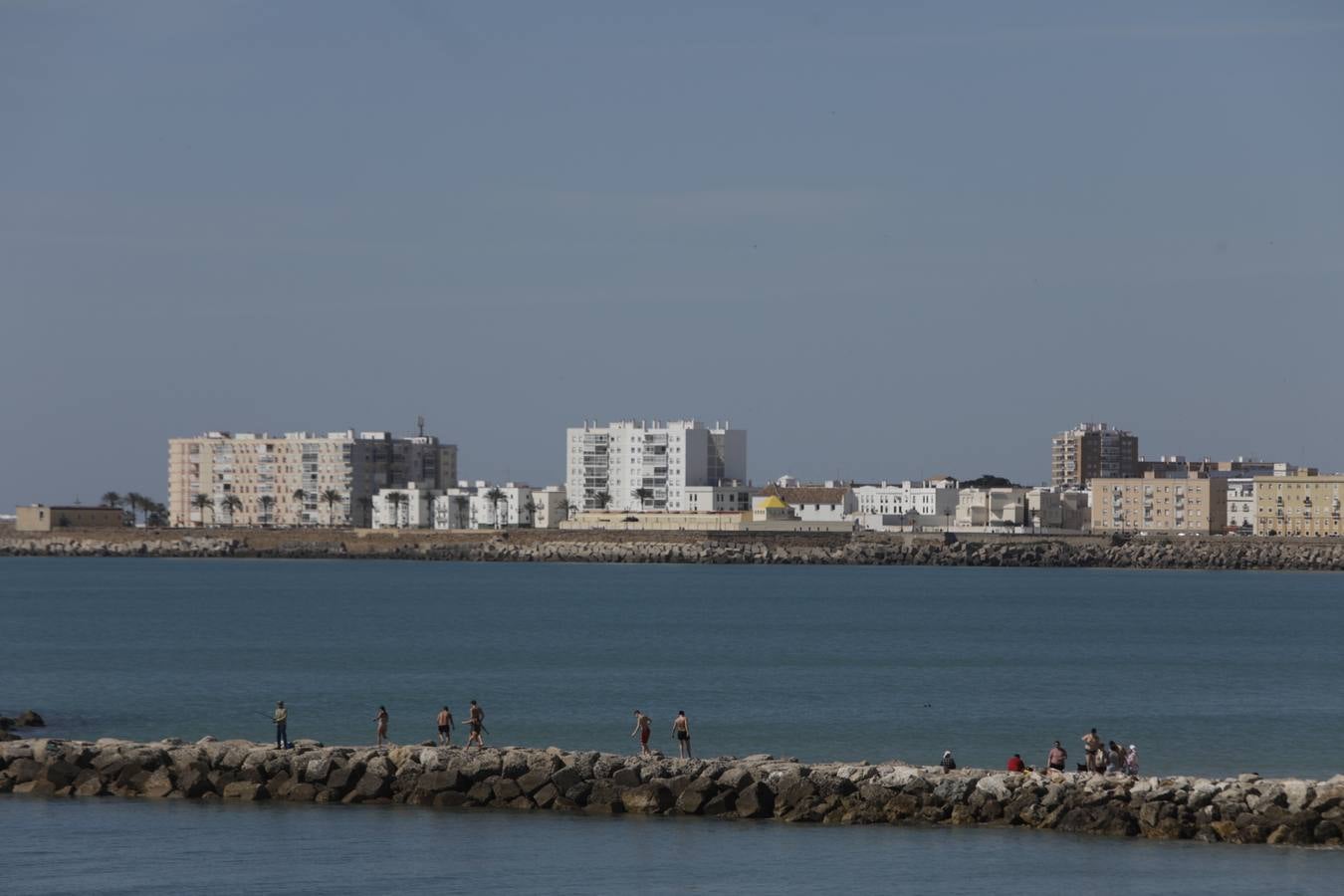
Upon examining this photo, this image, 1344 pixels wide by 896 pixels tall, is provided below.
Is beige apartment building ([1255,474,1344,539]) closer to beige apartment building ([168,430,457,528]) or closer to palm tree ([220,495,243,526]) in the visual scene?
beige apartment building ([168,430,457,528])

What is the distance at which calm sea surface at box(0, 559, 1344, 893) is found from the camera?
22672 mm

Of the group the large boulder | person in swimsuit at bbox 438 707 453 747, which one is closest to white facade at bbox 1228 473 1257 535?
person in swimsuit at bbox 438 707 453 747

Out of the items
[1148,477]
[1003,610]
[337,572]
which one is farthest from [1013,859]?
[1148,477]

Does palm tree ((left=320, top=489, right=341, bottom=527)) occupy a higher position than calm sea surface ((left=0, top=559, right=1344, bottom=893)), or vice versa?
palm tree ((left=320, top=489, right=341, bottom=527))

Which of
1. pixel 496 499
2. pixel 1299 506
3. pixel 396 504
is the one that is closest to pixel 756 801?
pixel 1299 506

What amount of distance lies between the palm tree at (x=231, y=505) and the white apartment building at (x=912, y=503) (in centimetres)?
5479

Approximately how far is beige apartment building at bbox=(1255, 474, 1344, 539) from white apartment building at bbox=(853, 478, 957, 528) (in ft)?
77.4

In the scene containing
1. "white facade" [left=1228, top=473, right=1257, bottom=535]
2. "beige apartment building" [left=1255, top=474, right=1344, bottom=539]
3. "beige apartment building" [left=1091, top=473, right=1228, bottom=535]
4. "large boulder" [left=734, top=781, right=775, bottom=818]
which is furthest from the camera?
"white facade" [left=1228, top=473, right=1257, bottom=535]

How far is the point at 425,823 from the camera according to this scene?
25.4 metres

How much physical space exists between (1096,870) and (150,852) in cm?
1051

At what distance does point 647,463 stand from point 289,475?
3762 cm

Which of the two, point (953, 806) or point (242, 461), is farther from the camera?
point (242, 461)

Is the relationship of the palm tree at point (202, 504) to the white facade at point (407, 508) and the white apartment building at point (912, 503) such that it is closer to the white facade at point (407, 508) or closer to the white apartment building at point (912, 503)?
the white facade at point (407, 508)

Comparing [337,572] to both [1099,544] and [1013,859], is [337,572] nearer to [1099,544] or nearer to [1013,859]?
[1099,544]
